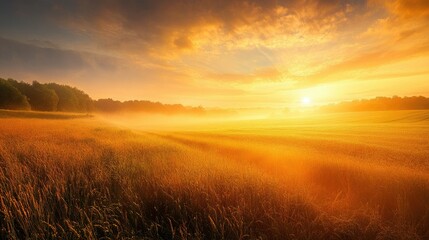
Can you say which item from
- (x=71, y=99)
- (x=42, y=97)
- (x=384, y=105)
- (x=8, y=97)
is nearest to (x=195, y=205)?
(x=8, y=97)

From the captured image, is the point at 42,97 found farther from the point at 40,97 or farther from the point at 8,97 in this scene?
the point at 8,97

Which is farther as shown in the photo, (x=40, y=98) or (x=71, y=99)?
(x=71, y=99)

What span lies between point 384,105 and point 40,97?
346 feet

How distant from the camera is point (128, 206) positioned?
4629 mm

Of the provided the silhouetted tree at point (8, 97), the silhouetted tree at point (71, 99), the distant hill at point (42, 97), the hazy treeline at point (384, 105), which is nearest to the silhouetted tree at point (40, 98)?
the distant hill at point (42, 97)

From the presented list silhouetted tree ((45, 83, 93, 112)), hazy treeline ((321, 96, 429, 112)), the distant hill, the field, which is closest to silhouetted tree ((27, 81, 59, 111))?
the distant hill

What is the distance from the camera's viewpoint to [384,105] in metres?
82.1

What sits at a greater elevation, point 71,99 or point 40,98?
point 71,99

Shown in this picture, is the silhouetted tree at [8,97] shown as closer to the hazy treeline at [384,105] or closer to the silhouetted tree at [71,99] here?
the silhouetted tree at [71,99]

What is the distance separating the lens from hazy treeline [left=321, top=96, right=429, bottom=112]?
80.9 metres

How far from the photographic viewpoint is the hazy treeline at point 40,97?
54.4 meters

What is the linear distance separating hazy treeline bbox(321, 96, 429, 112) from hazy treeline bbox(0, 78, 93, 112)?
8293 cm

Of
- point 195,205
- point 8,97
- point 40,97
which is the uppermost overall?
point 40,97

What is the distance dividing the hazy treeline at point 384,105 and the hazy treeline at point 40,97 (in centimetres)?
8293
